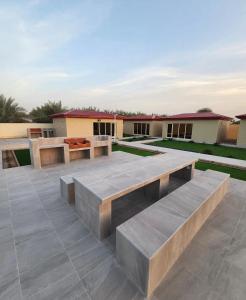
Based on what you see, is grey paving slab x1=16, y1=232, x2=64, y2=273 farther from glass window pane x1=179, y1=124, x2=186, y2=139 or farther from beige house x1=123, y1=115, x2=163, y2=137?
beige house x1=123, y1=115, x2=163, y2=137

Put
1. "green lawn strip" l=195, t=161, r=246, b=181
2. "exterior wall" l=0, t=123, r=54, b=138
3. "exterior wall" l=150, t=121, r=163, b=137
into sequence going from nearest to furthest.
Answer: "green lawn strip" l=195, t=161, r=246, b=181 → "exterior wall" l=0, t=123, r=54, b=138 → "exterior wall" l=150, t=121, r=163, b=137

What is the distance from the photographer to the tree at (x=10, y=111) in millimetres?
20156

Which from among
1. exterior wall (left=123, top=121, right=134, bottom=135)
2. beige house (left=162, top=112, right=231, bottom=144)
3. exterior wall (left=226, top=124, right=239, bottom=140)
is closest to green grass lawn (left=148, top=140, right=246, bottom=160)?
beige house (left=162, top=112, right=231, bottom=144)

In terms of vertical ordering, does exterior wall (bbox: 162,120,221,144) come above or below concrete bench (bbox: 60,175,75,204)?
above

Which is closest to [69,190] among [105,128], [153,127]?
[105,128]

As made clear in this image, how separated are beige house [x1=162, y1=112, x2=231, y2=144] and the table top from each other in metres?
12.4

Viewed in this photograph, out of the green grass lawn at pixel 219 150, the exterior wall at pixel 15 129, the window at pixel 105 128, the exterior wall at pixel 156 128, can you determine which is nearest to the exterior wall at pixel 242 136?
the green grass lawn at pixel 219 150

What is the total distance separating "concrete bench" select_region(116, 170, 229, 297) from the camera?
5.90 ft

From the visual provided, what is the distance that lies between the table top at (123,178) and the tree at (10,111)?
2279cm

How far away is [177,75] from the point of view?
13.8m


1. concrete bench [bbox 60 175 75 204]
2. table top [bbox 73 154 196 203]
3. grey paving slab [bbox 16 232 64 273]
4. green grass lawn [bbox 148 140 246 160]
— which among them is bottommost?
green grass lawn [bbox 148 140 246 160]

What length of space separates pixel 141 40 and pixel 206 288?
45.2 feet

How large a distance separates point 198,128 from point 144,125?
7857 mm

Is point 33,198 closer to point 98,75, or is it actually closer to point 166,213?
point 166,213
